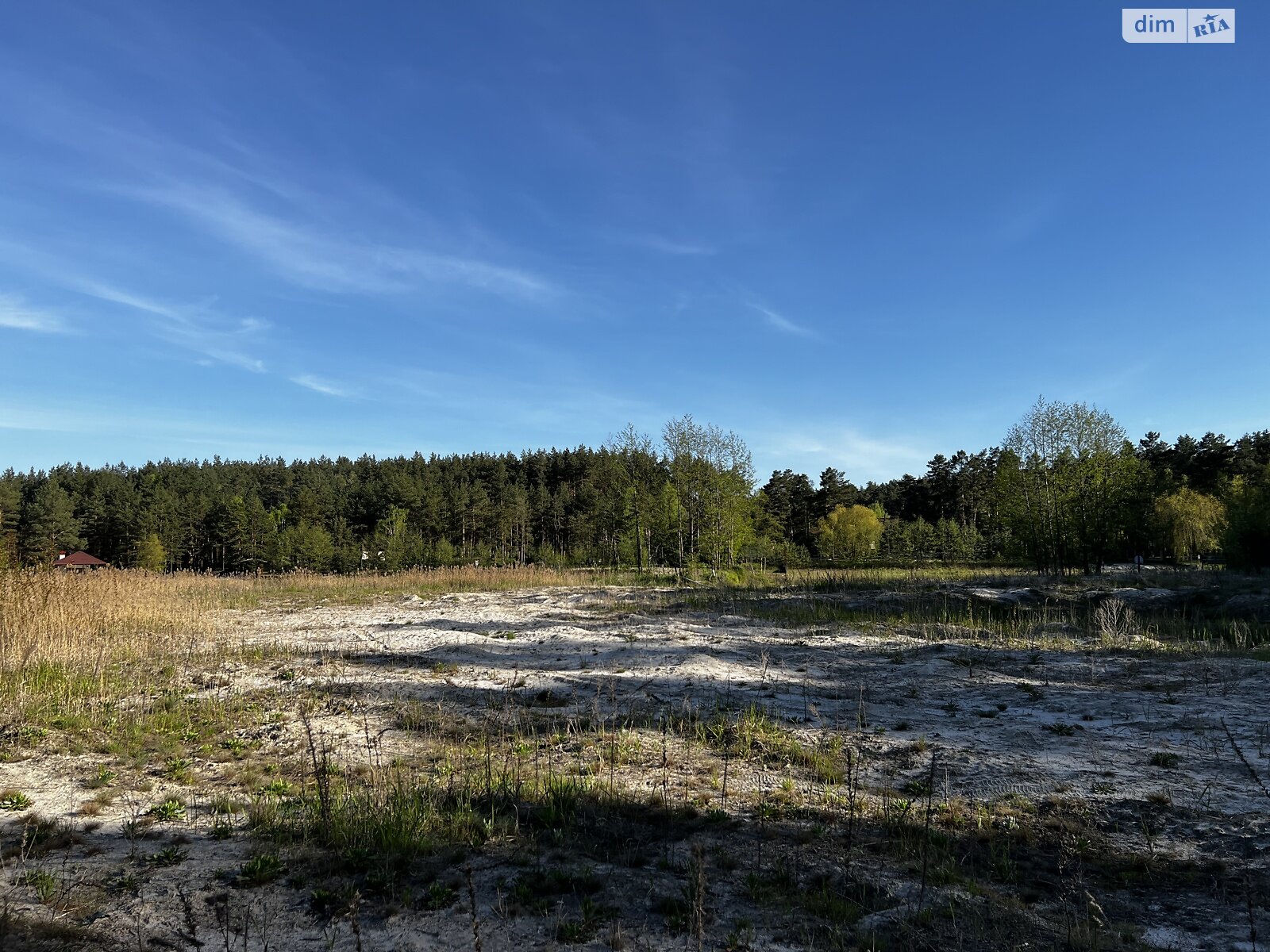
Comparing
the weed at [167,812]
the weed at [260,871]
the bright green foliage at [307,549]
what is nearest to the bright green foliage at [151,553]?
the bright green foliage at [307,549]

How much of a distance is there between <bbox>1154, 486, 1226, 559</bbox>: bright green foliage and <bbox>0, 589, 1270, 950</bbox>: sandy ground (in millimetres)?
46866

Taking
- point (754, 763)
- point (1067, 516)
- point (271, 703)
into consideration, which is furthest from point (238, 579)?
point (1067, 516)

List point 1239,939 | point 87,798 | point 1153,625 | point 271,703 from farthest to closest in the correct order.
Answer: point 1153,625 < point 271,703 < point 87,798 < point 1239,939

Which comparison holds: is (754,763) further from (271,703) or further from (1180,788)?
(271,703)

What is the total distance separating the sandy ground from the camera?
4.05 metres

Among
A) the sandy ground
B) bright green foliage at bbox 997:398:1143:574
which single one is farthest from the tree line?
the sandy ground

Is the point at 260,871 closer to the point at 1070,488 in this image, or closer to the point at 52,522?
the point at 1070,488

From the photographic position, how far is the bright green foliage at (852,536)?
226ft

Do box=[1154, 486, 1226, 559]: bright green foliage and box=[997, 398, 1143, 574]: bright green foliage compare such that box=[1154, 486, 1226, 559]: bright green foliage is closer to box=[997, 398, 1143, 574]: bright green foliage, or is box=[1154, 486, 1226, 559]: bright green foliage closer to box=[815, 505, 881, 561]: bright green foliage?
box=[997, 398, 1143, 574]: bright green foliage

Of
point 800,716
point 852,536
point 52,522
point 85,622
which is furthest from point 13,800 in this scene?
point 52,522

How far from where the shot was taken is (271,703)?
9070 millimetres

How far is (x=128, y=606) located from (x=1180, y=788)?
19.0 meters

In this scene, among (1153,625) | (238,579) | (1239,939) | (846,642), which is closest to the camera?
(1239,939)

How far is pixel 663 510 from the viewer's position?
4250 centimetres
